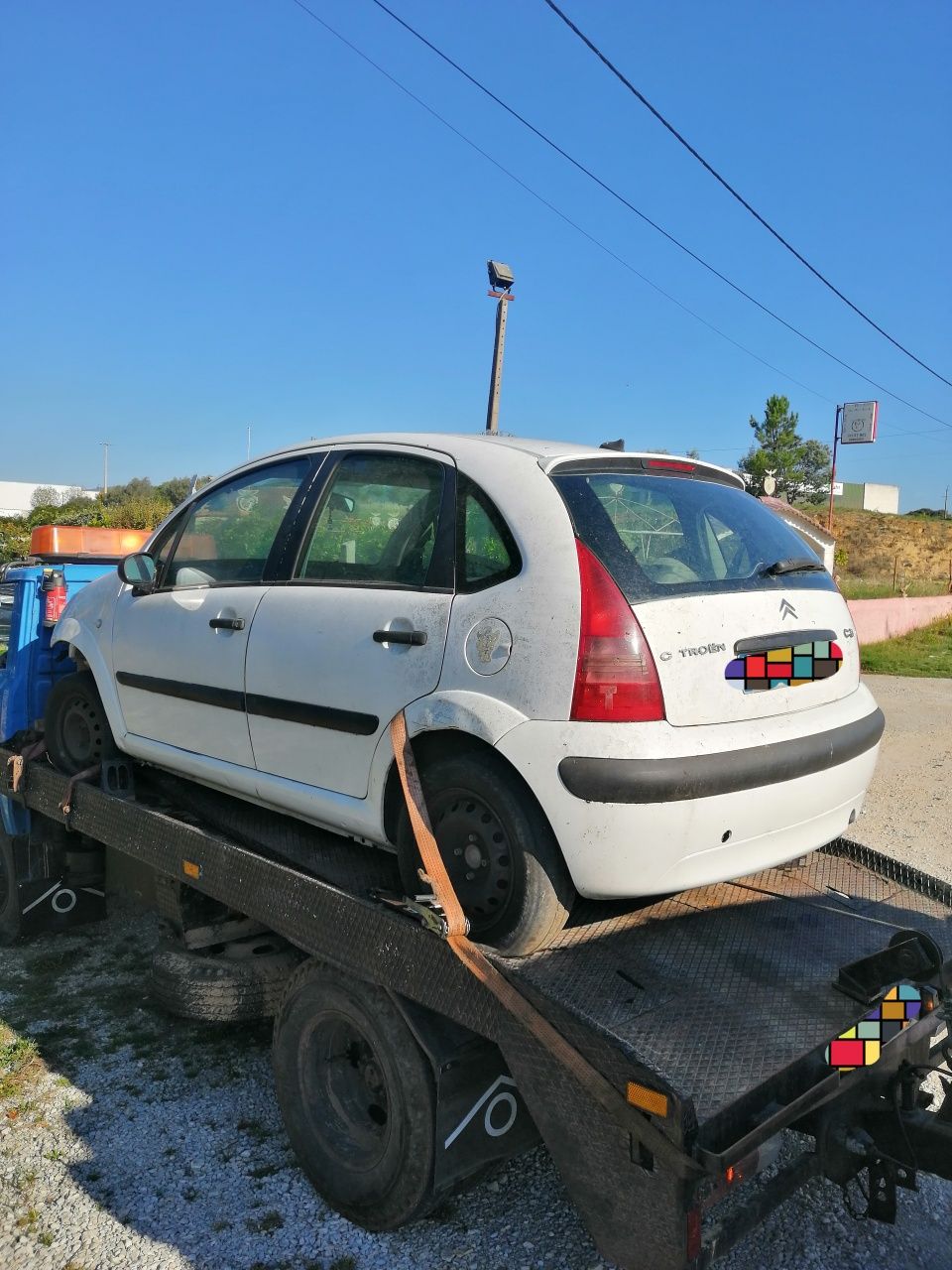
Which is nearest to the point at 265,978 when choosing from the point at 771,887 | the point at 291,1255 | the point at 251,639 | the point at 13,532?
the point at 291,1255

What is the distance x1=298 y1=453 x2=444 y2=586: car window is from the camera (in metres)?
3.01

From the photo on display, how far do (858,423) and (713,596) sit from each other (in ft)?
113

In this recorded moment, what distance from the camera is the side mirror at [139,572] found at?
4004mm

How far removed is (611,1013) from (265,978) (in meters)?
1.60

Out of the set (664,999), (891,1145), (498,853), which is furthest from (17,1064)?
(891,1145)

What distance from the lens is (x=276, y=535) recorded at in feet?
11.6

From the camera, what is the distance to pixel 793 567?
291 cm

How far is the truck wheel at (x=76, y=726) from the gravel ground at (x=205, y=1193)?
1.11m

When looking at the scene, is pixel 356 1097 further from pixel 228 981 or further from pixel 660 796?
pixel 660 796

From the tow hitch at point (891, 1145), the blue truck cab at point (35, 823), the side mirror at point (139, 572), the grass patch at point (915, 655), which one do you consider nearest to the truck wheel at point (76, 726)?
the blue truck cab at point (35, 823)

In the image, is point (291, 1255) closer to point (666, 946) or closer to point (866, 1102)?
point (666, 946)

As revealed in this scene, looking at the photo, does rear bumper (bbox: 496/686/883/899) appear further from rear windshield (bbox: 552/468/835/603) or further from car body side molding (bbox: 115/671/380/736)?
car body side molding (bbox: 115/671/380/736)

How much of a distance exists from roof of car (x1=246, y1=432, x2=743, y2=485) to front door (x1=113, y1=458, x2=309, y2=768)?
1.15 feet

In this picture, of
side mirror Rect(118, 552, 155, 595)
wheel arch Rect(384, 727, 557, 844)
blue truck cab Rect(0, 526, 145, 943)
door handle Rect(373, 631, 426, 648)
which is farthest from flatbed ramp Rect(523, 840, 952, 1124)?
blue truck cab Rect(0, 526, 145, 943)
